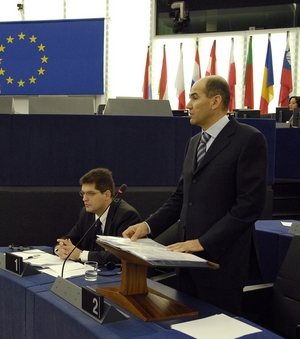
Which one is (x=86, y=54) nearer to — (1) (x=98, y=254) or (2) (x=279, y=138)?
(2) (x=279, y=138)

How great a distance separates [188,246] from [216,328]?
0.36 metres

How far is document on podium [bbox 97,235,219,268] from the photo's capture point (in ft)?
5.74

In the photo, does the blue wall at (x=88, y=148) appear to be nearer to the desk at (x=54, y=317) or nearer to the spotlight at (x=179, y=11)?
the desk at (x=54, y=317)

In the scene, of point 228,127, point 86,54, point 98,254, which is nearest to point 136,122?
point 98,254

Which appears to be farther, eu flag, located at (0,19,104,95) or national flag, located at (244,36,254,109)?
national flag, located at (244,36,254,109)

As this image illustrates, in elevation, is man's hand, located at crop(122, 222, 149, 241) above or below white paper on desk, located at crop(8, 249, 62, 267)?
above

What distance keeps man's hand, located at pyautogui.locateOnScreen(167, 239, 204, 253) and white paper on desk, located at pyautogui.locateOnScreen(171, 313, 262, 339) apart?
272 mm

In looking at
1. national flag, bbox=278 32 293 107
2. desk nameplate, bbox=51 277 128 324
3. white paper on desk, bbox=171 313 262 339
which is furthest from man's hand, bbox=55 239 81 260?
national flag, bbox=278 32 293 107

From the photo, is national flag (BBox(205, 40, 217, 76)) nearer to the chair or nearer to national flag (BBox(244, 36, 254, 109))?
national flag (BBox(244, 36, 254, 109))

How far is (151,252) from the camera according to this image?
6.19 ft

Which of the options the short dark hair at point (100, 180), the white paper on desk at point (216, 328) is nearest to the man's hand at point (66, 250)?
the short dark hair at point (100, 180)

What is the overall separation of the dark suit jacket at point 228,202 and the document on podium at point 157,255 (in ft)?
0.77

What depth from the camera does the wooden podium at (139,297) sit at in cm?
197

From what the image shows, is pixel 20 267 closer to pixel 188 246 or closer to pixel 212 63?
pixel 188 246
